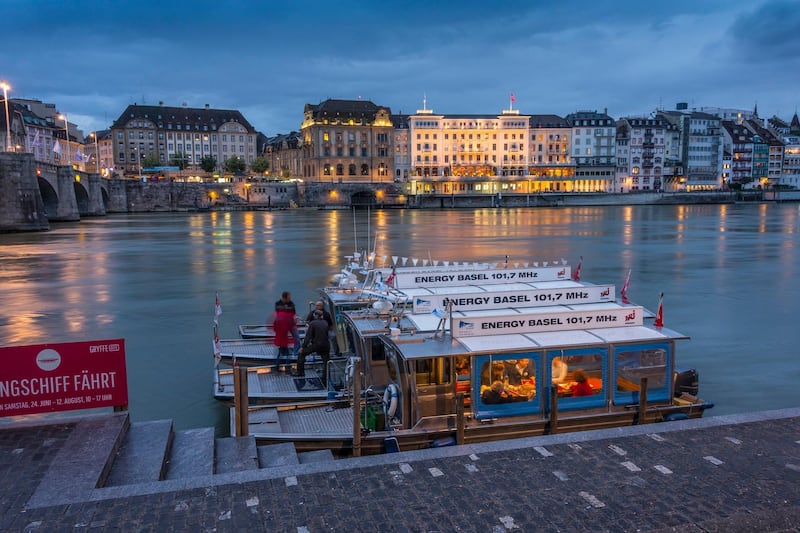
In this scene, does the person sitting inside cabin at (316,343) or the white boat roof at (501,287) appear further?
the white boat roof at (501,287)

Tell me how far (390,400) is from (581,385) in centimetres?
279

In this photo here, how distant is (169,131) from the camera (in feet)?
460

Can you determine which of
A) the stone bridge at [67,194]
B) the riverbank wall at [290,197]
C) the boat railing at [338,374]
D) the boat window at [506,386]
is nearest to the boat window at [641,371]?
the boat window at [506,386]

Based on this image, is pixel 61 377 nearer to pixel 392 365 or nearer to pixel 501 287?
pixel 392 365

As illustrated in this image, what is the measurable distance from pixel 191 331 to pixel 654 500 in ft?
50.5

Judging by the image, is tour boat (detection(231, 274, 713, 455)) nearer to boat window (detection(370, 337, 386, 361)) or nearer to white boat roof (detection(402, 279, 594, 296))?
boat window (detection(370, 337, 386, 361))

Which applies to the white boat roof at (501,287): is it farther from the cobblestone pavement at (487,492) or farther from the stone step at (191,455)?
the stone step at (191,455)

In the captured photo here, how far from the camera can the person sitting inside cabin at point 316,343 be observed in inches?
481

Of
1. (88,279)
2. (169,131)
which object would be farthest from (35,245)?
(169,131)

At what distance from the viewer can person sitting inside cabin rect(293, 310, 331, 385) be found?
40.1 feet

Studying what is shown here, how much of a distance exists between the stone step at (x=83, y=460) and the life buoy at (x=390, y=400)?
346 centimetres

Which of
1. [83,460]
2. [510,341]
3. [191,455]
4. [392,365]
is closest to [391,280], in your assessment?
[392,365]

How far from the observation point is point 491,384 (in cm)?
Answer: 932

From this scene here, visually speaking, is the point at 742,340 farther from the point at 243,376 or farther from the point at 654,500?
the point at 243,376
